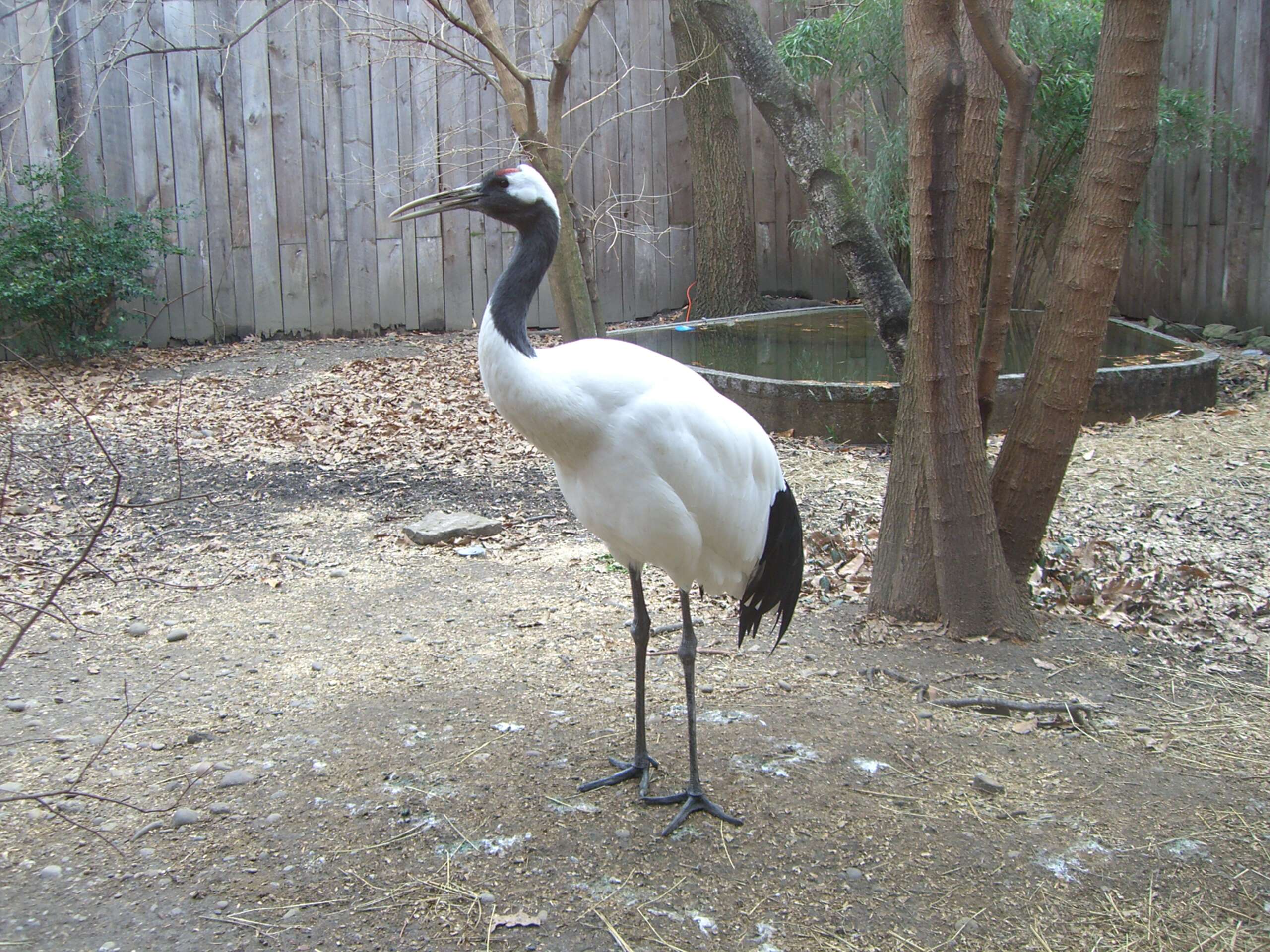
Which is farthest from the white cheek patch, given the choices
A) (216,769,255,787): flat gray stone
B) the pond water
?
the pond water

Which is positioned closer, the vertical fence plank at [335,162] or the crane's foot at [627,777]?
the crane's foot at [627,777]

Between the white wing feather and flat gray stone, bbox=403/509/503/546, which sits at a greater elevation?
the white wing feather

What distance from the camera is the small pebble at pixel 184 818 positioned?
2.92 meters

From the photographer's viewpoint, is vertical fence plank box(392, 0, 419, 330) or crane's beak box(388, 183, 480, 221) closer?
crane's beak box(388, 183, 480, 221)

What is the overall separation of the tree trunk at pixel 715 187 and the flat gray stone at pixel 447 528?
17.8ft

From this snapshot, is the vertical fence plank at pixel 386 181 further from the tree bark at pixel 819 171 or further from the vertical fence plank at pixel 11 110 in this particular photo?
the tree bark at pixel 819 171

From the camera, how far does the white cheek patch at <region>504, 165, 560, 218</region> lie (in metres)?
3.14

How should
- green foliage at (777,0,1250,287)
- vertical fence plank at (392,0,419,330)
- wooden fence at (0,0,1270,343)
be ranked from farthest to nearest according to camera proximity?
1. vertical fence plank at (392,0,419,330)
2. wooden fence at (0,0,1270,343)
3. green foliage at (777,0,1250,287)

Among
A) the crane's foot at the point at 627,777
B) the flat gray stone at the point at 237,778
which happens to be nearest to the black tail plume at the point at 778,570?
the crane's foot at the point at 627,777

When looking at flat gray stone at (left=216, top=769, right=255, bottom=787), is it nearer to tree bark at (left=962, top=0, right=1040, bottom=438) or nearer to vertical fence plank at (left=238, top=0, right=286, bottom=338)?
tree bark at (left=962, top=0, right=1040, bottom=438)

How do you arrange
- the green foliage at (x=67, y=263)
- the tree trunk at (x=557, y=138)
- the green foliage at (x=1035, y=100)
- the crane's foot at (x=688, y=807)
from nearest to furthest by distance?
the crane's foot at (x=688, y=807) < the tree trunk at (x=557, y=138) < the green foliage at (x=67, y=263) < the green foliage at (x=1035, y=100)

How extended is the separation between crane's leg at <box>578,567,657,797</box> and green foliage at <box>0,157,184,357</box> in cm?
611

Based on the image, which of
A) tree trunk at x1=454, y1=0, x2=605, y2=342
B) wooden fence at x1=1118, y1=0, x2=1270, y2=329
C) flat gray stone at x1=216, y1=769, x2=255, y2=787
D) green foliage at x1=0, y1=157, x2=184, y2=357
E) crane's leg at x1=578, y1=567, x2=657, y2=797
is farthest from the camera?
wooden fence at x1=1118, y1=0, x2=1270, y2=329

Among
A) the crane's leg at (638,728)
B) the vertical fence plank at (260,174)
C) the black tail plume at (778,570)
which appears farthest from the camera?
the vertical fence plank at (260,174)
